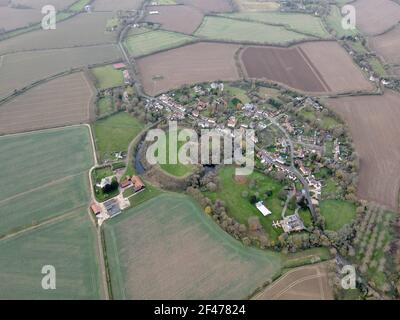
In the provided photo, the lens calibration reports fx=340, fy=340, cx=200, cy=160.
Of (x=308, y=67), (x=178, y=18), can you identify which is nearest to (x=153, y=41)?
(x=178, y=18)

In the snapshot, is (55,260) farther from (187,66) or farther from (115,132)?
(187,66)

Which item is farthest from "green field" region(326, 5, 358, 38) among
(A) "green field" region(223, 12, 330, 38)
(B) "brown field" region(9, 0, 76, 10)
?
(B) "brown field" region(9, 0, 76, 10)

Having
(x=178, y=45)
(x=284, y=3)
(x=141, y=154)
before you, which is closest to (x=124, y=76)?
(x=178, y=45)

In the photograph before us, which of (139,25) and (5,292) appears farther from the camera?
(139,25)

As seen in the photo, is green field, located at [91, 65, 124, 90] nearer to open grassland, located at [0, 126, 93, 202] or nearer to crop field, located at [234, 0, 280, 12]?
open grassland, located at [0, 126, 93, 202]

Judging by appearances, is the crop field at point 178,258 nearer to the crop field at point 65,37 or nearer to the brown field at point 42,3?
the crop field at point 65,37

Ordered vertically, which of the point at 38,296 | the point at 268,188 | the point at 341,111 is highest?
the point at 341,111

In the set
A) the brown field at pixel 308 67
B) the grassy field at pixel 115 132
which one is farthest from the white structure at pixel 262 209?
the brown field at pixel 308 67

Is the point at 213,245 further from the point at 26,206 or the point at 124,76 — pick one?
the point at 124,76
